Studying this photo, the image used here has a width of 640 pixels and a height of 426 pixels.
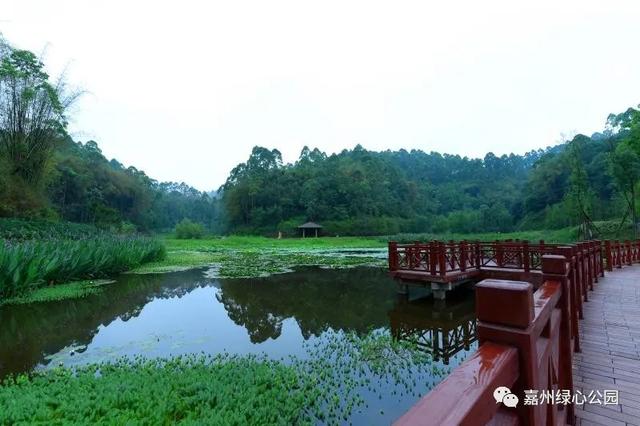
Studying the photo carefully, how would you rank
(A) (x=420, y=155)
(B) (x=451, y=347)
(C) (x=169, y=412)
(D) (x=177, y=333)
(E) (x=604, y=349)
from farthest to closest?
(A) (x=420, y=155) < (D) (x=177, y=333) < (B) (x=451, y=347) < (E) (x=604, y=349) < (C) (x=169, y=412)

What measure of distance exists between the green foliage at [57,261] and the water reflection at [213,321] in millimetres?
981

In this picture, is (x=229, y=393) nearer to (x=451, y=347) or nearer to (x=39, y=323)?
(x=451, y=347)

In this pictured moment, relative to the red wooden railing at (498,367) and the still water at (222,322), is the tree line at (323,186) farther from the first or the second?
the red wooden railing at (498,367)

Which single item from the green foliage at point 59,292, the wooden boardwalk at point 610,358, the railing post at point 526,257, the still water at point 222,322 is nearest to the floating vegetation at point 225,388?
the still water at point 222,322

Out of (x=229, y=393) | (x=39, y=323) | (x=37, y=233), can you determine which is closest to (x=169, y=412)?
(x=229, y=393)

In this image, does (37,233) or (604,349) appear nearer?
(604,349)

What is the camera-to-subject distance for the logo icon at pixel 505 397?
0.90 meters

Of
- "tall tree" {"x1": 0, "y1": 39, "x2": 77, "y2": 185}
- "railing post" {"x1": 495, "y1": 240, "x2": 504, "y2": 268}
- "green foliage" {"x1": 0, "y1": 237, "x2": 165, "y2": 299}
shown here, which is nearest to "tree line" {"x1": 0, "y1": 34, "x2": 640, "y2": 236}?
"tall tree" {"x1": 0, "y1": 39, "x2": 77, "y2": 185}

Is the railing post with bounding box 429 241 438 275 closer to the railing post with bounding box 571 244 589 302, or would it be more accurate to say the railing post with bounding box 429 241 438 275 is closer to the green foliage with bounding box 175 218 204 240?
the railing post with bounding box 571 244 589 302

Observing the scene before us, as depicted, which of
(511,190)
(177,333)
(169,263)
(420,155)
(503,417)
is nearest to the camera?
(503,417)

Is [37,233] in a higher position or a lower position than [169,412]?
higher

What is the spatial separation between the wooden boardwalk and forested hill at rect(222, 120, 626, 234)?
39865mm

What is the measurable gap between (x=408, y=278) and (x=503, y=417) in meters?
8.17

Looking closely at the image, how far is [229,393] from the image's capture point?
132 inches
